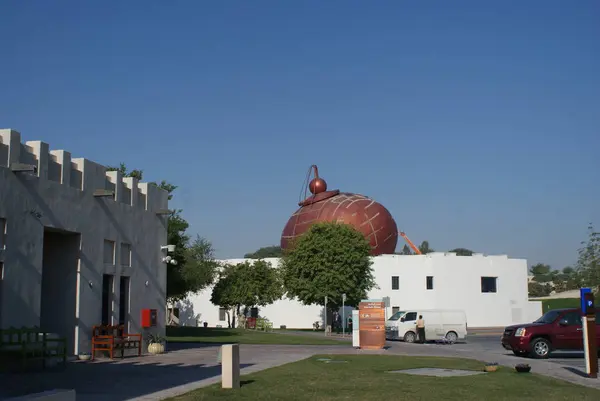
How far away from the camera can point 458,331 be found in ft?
138

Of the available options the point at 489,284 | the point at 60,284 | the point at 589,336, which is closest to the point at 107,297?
the point at 60,284

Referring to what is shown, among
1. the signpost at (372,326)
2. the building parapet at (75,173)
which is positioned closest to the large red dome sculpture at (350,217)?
the signpost at (372,326)

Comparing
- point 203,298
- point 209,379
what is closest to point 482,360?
point 209,379

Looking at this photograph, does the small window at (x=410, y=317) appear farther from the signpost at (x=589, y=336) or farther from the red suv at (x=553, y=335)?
the signpost at (x=589, y=336)

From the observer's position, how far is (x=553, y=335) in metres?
26.8

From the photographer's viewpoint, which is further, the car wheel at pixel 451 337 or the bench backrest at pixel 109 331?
the car wheel at pixel 451 337

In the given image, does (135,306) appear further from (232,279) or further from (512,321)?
(512,321)

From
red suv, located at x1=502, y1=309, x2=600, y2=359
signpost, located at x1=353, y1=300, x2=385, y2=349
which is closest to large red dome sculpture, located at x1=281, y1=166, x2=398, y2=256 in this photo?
signpost, located at x1=353, y1=300, x2=385, y2=349

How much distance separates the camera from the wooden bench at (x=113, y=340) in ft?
79.0

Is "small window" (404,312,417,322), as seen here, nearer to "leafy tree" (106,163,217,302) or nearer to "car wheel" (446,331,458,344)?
"car wheel" (446,331,458,344)

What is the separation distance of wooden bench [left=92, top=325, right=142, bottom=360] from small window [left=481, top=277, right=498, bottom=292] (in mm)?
49336

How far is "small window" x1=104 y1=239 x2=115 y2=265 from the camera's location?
85.0ft

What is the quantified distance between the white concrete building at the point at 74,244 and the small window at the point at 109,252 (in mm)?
36

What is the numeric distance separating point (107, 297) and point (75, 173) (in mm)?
4806
